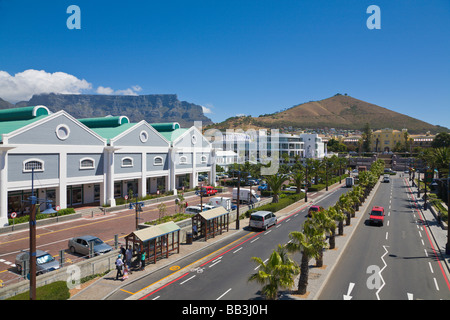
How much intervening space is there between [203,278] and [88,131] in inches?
1099

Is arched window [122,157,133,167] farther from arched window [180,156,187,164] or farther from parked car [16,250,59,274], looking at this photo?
parked car [16,250,59,274]

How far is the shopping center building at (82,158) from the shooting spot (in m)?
30.9

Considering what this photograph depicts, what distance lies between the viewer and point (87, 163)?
37.9 metres

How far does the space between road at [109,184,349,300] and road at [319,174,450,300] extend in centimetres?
429

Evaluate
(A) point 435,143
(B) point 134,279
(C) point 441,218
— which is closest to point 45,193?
(B) point 134,279

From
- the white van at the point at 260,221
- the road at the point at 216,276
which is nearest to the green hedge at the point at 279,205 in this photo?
the white van at the point at 260,221

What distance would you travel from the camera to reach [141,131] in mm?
45812

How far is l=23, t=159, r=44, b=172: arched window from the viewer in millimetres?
31156

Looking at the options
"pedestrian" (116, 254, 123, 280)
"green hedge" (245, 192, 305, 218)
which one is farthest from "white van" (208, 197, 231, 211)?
"pedestrian" (116, 254, 123, 280)

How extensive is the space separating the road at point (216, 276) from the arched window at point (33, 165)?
21525 millimetres

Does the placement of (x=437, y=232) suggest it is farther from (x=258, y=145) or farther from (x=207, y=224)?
(x=258, y=145)

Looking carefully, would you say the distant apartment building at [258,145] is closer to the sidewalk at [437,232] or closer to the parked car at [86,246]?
the sidewalk at [437,232]
